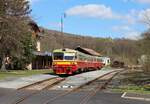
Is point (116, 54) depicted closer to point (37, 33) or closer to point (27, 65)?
point (37, 33)

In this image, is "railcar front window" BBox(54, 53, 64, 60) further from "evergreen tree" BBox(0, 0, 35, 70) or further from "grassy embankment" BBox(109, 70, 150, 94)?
"grassy embankment" BBox(109, 70, 150, 94)

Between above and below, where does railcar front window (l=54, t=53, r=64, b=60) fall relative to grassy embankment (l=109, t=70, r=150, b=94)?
above

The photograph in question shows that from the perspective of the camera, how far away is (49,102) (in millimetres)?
20000

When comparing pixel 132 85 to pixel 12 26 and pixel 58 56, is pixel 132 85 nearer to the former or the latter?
pixel 58 56

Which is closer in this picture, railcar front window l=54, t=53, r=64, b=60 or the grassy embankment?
the grassy embankment

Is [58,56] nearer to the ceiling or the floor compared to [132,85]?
nearer to the ceiling

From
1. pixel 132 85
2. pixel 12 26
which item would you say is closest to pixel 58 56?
pixel 12 26

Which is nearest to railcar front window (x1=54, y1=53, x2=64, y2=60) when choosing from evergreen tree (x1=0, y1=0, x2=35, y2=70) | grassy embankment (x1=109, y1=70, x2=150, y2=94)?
evergreen tree (x1=0, y1=0, x2=35, y2=70)

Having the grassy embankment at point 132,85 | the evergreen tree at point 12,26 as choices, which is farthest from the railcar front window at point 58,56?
the grassy embankment at point 132,85

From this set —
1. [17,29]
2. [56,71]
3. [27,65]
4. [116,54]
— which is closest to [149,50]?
[56,71]

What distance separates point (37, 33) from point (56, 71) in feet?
121

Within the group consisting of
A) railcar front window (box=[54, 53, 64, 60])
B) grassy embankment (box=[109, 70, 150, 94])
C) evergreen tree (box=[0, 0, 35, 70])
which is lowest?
grassy embankment (box=[109, 70, 150, 94])

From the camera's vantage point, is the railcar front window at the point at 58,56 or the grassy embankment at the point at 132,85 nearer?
the grassy embankment at the point at 132,85

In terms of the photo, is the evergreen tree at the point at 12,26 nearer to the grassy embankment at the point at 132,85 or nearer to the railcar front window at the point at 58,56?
the railcar front window at the point at 58,56
